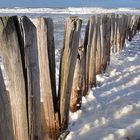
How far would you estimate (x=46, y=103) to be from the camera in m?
3.83

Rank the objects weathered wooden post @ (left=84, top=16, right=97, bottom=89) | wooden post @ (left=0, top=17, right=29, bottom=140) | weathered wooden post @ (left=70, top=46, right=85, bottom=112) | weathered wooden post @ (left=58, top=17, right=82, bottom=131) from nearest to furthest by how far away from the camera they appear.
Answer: wooden post @ (left=0, top=17, right=29, bottom=140), weathered wooden post @ (left=58, top=17, right=82, bottom=131), weathered wooden post @ (left=70, top=46, right=85, bottom=112), weathered wooden post @ (left=84, top=16, right=97, bottom=89)

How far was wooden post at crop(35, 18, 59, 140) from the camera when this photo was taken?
368cm

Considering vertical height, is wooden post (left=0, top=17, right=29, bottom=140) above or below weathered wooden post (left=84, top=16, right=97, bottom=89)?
above

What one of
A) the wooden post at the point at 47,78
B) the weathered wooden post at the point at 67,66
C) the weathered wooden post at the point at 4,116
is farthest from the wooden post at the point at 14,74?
the weathered wooden post at the point at 67,66

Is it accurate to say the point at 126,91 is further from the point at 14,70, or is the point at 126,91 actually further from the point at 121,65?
the point at 14,70

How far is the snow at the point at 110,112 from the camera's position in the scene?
13.4 feet

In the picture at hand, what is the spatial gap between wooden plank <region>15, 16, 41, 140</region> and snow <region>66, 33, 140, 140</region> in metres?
0.95

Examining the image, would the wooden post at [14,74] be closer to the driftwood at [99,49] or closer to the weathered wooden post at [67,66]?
the weathered wooden post at [67,66]

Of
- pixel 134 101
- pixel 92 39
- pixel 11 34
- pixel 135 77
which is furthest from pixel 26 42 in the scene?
pixel 135 77

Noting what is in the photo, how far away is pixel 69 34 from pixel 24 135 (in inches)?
56.8

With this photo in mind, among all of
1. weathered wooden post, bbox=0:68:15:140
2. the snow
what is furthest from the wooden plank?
the snow

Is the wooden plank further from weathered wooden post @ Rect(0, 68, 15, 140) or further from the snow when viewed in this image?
the snow

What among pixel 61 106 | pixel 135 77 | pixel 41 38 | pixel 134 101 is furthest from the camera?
pixel 135 77

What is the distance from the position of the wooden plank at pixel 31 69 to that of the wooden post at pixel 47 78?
0.59 metres
